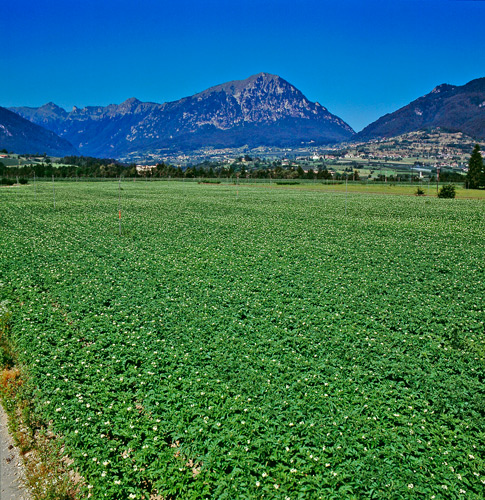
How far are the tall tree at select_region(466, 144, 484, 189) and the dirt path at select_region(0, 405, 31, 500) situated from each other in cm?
10701

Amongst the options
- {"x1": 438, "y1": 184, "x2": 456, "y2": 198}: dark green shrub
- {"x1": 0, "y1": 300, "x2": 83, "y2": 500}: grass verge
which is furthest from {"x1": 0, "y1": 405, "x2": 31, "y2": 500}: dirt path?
{"x1": 438, "y1": 184, "x2": 456, "y2": 198}: dark green shrub

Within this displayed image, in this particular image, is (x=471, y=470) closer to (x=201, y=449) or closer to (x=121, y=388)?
(x=201, y=449)

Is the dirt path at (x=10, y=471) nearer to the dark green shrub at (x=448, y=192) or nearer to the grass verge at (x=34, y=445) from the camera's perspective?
the grass verge at (x=34, y=445)

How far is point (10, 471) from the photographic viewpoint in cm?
666

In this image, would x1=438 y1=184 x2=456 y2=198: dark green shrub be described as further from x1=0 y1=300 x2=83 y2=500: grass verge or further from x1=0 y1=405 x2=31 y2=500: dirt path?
x1=0 y1=405 x2=31 y2=500: dirt path

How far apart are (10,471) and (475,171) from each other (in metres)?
109

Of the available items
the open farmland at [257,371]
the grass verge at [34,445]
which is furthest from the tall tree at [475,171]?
the grass verge at [34,445]

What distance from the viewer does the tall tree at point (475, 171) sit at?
3760 inches

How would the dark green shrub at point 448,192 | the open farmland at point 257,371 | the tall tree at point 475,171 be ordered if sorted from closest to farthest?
the open farmland at point 257,371, the dark green shrub at point 448,192, the tall tree at point 475,171

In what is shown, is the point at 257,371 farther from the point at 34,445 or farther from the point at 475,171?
the point at 475,171

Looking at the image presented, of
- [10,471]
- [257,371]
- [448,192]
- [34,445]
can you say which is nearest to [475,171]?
[448,192]

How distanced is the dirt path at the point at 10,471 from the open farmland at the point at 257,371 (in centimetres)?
75

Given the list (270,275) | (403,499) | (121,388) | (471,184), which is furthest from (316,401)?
(471,184)

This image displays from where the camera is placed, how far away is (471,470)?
5969 mm
